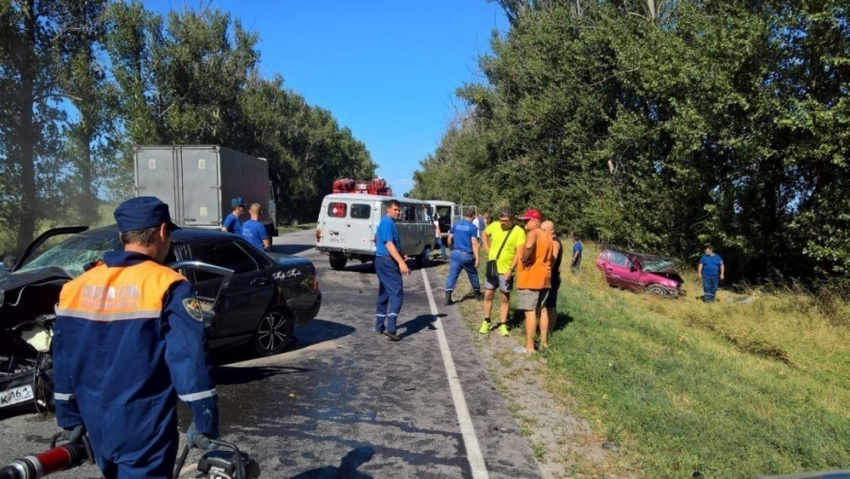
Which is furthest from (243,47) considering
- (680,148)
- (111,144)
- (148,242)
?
(148,242)

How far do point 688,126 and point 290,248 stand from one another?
16.0m

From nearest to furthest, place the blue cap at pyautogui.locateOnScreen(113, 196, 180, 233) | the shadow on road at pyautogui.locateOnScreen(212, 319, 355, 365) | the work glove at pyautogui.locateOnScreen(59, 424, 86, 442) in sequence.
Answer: the blue cap at pyautogui.locateOnScreen(113, 196, 180, 233) < the work glove at pyautogui.locateOnScreen(59, 424, 86, 442) < the shadow on road at pyautogui.locateOnScreen(212, 319, 355, 365)

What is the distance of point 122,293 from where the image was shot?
6.92 ft

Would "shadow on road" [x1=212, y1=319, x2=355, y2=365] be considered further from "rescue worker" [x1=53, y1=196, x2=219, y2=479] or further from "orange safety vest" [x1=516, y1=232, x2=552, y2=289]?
"rescue worker" [x1=53, y1=196, x2=219, y2=479]

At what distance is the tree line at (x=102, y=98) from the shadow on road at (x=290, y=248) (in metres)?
3.28

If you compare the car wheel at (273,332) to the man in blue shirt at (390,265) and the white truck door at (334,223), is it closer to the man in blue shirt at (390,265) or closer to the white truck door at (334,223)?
the man in blue shirt at (390,265)

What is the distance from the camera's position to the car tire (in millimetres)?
18031

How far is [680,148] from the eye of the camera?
17.7 m

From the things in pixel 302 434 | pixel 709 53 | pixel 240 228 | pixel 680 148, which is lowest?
pixel 302 434

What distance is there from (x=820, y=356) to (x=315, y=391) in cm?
924

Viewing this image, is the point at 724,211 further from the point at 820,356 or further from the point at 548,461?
the point at 548,461

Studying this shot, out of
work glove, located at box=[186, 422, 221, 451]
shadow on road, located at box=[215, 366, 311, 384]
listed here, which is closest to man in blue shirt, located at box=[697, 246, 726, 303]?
shadow on road, located at box=[215, 366, 311, 384]

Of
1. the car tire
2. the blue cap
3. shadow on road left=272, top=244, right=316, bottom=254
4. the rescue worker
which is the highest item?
the blue cap

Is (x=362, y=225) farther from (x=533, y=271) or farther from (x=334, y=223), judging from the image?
(x=533, y=271)
